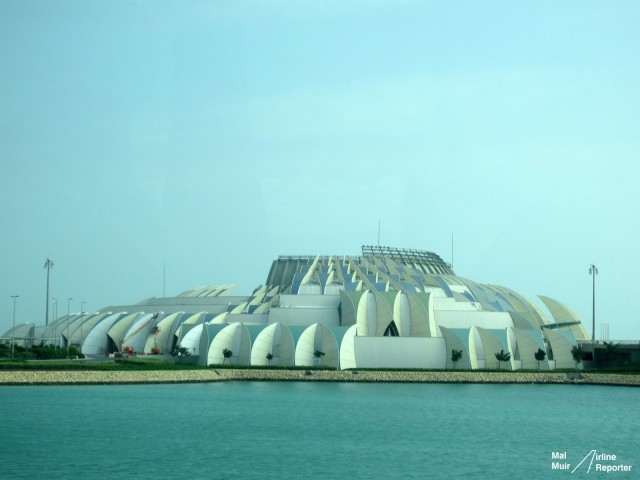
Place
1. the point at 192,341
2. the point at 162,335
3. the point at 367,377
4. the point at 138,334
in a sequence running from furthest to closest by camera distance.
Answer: the point at 138,334, the point at 162,335, the point at 192,341, the point at 367,377

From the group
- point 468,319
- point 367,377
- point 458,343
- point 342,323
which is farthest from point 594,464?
point 468,319

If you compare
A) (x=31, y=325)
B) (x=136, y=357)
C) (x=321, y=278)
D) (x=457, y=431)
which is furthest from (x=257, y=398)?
(x=31, y=325)

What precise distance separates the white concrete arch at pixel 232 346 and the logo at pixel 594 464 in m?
32.8

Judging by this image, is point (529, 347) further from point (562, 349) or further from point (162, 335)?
point (162, 335)

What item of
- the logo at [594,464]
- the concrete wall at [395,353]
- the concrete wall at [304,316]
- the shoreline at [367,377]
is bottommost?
the logo at [594,464]

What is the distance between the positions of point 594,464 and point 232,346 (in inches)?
1440

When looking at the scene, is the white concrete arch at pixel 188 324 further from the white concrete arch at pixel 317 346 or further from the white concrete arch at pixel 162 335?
the white concrete arch at pixel 317 346

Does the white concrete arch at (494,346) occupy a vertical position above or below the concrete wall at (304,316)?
below

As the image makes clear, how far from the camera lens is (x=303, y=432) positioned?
4191 centimetres

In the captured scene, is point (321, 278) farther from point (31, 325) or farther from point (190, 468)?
point (190, 468)

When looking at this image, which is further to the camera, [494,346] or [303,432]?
[494,346]

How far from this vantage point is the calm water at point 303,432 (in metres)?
34.1

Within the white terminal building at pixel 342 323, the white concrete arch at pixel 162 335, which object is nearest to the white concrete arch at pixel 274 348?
the white terminal building at pixel 342 323

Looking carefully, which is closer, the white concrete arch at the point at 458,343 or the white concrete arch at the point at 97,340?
the white concrete arch at the point at 458,343
